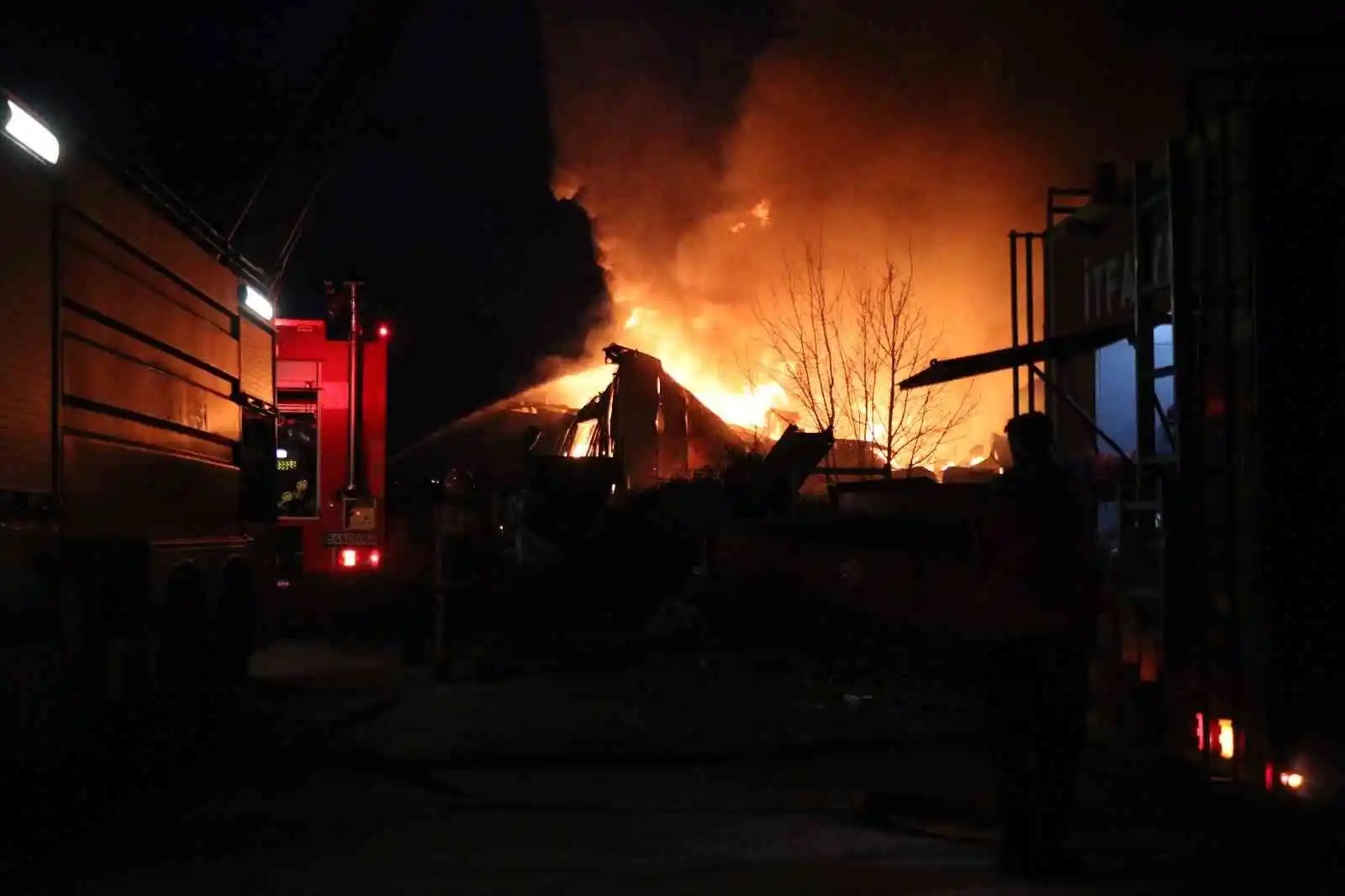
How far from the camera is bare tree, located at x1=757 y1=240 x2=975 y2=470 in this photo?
22.8m

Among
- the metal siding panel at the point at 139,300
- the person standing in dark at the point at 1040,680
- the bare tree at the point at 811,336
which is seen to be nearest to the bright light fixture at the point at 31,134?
the metal siding panel at the point at 139,300

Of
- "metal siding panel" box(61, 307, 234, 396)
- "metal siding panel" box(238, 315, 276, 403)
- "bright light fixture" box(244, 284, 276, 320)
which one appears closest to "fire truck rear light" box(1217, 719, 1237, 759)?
"metal siding panel" box(61, 307, 234, 396)

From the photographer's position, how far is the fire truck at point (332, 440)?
13.7m

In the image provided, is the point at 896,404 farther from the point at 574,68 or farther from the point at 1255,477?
the point at 1255,477

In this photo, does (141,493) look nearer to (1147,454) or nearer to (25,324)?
(25,324)

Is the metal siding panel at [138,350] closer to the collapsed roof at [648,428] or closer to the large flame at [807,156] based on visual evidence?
the large flame at [807,156]

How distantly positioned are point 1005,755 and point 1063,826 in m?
0.35

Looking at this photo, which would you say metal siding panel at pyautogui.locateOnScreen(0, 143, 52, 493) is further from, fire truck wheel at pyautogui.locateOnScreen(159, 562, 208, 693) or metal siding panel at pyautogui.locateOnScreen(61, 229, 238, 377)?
fire truck wheel at pyautogui.locateOnScreen(159, 562, 208, 693)

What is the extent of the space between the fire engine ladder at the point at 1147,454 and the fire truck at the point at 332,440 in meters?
8.66

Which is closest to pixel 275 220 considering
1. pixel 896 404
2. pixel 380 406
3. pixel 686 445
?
pixel 380 406

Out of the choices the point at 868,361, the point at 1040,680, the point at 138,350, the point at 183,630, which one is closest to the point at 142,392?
the point at 138,350

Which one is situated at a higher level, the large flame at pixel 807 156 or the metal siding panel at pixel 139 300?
the large flame at pixel 807 156

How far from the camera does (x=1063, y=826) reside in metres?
4.94

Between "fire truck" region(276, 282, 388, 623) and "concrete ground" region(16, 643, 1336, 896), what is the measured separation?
10.3ft
